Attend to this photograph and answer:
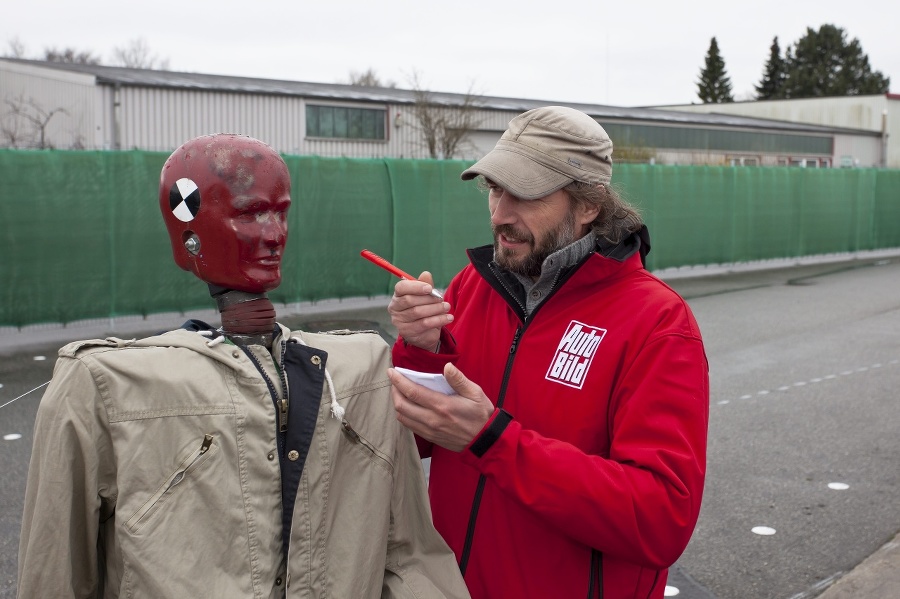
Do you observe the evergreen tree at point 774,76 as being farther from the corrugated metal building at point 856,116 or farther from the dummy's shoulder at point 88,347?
the dummy's shoulder at point 88,347

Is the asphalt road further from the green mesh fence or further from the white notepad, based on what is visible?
the white notepad

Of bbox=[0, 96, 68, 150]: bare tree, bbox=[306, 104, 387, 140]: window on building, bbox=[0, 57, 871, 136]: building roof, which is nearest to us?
bbox=[0, 57, 871, 136]: building roof

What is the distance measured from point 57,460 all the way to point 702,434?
4.22 ft

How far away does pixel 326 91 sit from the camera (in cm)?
3656

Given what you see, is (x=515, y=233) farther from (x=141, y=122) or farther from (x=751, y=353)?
(x=141, y=122)

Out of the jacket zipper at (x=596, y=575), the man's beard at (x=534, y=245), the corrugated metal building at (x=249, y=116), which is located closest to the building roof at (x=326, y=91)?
the corrugated metal building at (x=249, y=116)

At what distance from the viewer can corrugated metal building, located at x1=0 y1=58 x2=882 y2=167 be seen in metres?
29.7

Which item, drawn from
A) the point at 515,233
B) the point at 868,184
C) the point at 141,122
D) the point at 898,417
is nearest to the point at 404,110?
the point at 141,122

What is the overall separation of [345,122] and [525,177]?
35.1m

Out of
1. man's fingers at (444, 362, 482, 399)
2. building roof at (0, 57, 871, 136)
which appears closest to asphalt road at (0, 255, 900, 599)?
man's fingers at (444, 362, 482, 399)

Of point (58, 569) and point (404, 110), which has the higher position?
point (404, 110)

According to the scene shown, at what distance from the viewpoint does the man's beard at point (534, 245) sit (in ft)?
7.49

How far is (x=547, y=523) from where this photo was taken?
82.0 inches

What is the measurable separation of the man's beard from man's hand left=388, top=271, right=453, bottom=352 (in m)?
0.30
